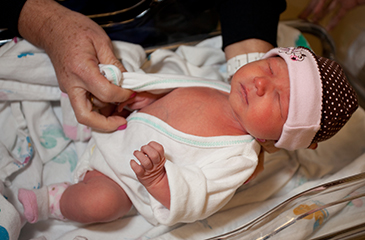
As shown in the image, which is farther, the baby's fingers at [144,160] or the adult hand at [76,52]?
the adult hand at [76,52]

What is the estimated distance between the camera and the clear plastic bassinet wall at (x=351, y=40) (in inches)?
55.2

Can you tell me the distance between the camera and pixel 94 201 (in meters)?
0.79

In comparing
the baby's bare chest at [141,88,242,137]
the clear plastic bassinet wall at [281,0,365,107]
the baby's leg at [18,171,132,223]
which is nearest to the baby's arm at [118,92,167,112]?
the baby's bare chest at [141,88,242,137]

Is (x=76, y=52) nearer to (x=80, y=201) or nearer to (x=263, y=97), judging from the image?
(x=80, y=201)

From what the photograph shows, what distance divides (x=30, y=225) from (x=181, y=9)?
944 millimetres

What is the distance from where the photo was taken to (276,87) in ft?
2.49

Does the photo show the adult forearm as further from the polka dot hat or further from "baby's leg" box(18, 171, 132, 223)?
the polka dot hat

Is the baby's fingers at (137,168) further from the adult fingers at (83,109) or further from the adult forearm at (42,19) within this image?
the adult forearm at (42,19)

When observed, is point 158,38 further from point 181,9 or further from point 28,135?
point 28,135

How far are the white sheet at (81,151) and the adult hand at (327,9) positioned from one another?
0.59 meters

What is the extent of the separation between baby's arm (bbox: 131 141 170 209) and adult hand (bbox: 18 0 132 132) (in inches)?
8.4

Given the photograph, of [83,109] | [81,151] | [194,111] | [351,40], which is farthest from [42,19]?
[351,40]

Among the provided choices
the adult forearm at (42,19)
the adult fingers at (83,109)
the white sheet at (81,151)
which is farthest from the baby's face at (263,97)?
the adult forearm at (42,19)

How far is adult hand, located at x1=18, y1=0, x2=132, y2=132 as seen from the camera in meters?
0.79
